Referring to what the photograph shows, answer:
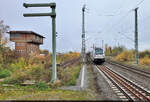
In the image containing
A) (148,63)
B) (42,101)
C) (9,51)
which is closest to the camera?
(42,101)

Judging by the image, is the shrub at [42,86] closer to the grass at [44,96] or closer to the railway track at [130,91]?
the grass at [44,96]

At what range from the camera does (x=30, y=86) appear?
7.56 metres

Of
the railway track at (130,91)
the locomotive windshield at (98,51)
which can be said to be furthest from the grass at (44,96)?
A: the locomotive windshield at (98,51)

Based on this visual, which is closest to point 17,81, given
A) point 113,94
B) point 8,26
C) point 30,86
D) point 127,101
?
point 30,86

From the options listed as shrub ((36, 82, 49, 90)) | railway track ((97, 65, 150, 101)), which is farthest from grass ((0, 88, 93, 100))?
railway track ((97, 65, 150, 101))

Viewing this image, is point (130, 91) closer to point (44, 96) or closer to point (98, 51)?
point (44, 96)

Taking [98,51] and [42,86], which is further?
[98,51]

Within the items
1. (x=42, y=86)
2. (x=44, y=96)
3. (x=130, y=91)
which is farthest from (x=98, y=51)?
(x=44, y=96)

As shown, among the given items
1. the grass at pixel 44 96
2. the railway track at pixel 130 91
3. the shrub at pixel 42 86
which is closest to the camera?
the grass at pixel 44 96

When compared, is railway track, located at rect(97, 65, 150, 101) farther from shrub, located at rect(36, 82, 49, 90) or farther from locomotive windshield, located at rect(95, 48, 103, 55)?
locomotive windshield, located at rect(95, 48, 103, 55)

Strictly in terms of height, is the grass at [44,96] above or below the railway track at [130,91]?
above

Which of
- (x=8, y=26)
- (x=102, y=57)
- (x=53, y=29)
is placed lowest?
(x=102, y=57)

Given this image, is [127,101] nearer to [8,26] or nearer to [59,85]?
[59,85]

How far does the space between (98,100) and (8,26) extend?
1084 inches
